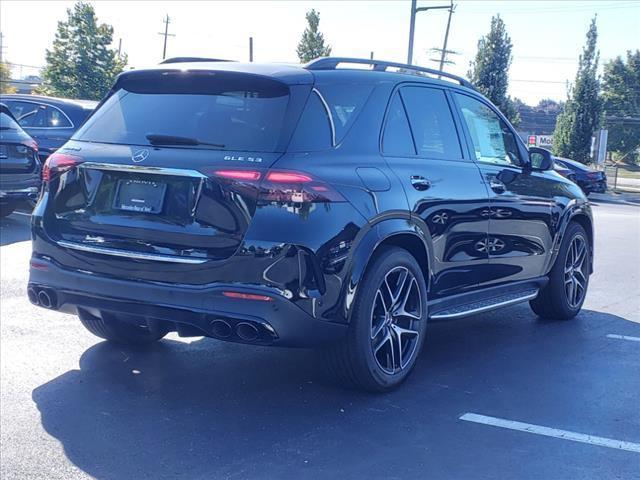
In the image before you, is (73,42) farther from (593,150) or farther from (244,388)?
(244,388)

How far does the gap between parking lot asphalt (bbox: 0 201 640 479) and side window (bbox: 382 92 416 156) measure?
4.78 ft

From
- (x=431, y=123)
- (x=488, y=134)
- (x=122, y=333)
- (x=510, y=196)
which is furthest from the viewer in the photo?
(x=488, y=134)

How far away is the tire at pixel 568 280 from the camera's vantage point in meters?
7.27

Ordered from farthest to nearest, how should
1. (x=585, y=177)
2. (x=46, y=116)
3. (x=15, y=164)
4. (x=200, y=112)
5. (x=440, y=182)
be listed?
(x=585, y=177), (x=46, y=116), (x=15, y=164), (x=440, y=182), (x=200, y=112)

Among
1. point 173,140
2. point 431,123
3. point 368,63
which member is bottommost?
point 173,140

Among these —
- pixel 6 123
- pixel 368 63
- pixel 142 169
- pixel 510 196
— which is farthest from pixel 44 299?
pixel 6 123

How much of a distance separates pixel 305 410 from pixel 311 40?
110 feet

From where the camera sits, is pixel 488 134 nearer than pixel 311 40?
Yes

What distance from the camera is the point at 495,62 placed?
39438 millimetres

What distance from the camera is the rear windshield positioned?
4684 mm

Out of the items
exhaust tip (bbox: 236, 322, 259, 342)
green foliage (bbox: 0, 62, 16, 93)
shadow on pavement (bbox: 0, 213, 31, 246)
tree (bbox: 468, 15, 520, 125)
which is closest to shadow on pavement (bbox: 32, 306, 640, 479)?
exhaust tip (bbox: 236, 322, 259, 342)

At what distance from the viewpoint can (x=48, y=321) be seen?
6871 mm

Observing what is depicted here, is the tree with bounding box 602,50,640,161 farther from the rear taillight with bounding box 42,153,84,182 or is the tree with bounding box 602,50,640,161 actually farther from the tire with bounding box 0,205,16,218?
the rear taillight with bounding box 42,153,84,182

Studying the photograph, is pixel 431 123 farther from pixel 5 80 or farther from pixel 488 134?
pixel 5 80
